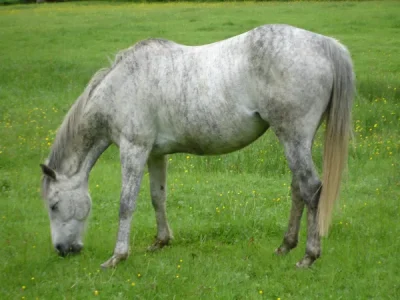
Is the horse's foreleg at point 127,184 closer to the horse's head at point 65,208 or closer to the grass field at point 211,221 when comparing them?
the grass field at point 211,221

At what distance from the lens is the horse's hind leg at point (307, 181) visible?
20.6 feet

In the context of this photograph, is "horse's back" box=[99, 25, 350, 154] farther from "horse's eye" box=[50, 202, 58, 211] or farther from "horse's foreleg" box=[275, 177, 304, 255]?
"horse's eye" box=[50, 202, 58, 211]

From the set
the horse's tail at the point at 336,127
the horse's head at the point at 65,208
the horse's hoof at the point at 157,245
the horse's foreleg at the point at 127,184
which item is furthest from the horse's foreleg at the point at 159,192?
the horse's tail at the point at 336,127

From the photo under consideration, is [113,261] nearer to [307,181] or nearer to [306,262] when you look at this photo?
Answer: [306,262]

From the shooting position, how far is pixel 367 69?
59.0 ft

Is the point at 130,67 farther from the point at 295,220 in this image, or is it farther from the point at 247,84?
the point at 295,220

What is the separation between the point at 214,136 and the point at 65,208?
172 centimetres

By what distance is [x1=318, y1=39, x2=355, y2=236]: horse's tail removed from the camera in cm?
630

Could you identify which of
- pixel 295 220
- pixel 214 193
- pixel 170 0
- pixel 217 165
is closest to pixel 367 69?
pixel 217 165

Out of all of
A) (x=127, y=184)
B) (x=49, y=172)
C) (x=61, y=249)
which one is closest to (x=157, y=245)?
(x=127, y=184)

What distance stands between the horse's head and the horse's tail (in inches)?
96.6

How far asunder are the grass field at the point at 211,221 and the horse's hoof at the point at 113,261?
102 millimetres

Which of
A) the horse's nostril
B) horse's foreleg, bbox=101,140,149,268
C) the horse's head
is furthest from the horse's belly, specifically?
the horse's nostril

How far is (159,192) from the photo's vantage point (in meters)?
7.60
